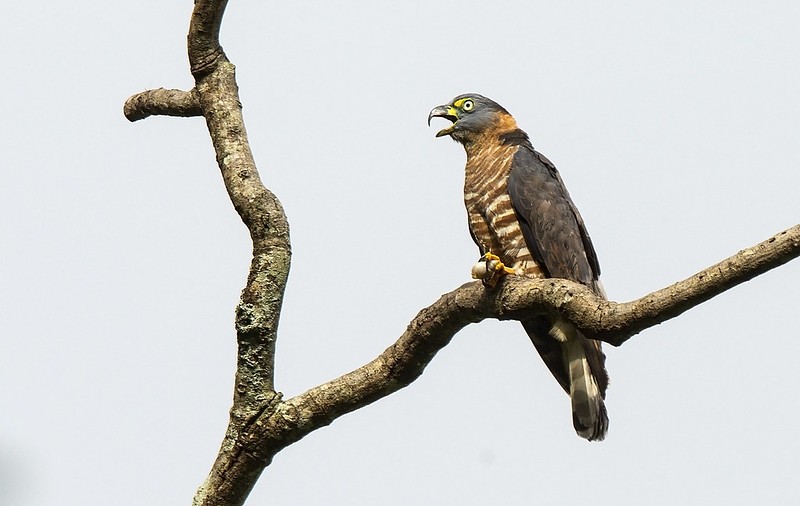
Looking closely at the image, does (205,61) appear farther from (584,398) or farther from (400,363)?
(584,398)

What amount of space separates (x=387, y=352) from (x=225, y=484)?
3.04 ft

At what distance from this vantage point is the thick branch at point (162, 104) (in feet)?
18.0

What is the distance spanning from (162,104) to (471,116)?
3.09 m

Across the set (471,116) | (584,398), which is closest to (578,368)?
(584,398)

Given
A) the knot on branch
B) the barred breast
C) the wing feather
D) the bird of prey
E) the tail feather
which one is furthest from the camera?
the barred breast

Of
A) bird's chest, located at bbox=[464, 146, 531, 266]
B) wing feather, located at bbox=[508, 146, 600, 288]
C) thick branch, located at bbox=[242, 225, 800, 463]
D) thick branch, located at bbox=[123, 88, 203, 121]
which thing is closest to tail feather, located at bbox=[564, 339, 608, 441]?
wing feather, located at bbox=[508, 146, 600, 288]

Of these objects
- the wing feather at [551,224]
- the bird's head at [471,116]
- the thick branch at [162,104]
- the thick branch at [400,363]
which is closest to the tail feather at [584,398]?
the wing feather at [551,224]

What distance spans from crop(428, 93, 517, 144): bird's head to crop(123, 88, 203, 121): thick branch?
2894 millimetres

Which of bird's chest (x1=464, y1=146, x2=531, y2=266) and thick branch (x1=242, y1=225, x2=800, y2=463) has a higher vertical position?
bird's chest (x1=464, y1=146, x2=531, y2=266)

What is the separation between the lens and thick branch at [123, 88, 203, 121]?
5500 mm

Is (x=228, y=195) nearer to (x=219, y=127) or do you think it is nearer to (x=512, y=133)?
(x=219, y=127)

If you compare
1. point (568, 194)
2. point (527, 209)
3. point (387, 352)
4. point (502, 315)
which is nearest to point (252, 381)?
point (387, 352)

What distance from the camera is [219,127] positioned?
5.28m

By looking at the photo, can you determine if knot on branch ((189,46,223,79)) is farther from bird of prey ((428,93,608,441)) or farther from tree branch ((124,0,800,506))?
bird of prey ((428,93,608,441))
